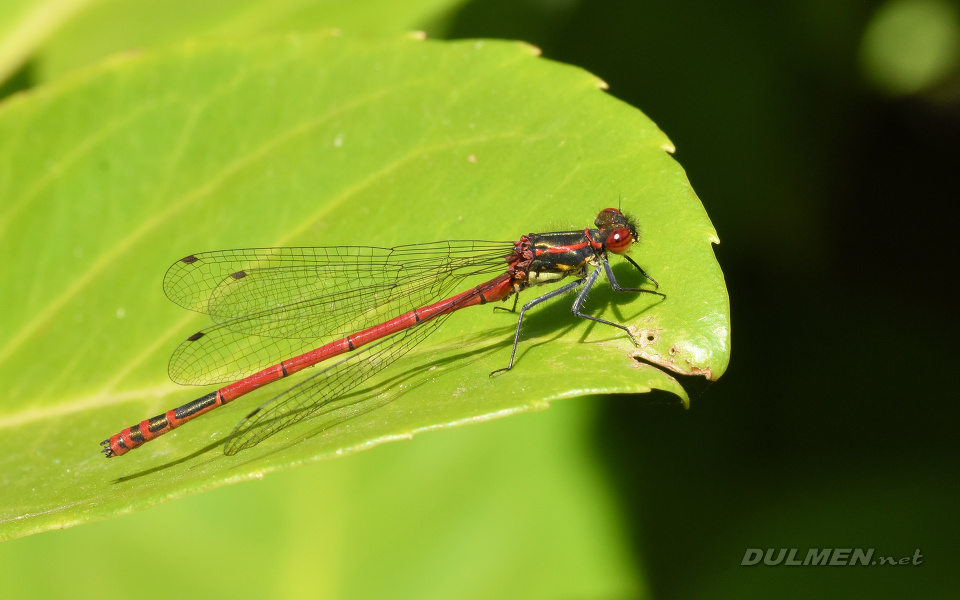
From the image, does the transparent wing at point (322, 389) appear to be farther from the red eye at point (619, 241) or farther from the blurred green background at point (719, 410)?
the blurred green background at point (719, 410)

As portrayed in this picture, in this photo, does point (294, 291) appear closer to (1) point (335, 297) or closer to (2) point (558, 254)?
(1) point (335, 297)

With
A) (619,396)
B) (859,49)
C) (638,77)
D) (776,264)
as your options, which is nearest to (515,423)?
(619,396)

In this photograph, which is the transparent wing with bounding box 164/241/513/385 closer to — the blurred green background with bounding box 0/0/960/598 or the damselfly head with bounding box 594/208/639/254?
the damselfly head with bounding box 594/208/639/254

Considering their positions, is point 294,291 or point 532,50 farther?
point 294,291

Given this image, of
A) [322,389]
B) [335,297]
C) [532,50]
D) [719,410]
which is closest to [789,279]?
[719,410]

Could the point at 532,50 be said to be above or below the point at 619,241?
above

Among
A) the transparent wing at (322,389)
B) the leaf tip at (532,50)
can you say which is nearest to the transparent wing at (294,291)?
the transparent wing at (322,389)

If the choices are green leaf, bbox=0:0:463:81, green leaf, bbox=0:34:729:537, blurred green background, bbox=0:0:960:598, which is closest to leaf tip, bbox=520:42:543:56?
green leaf, bbox=0:34:729:537
